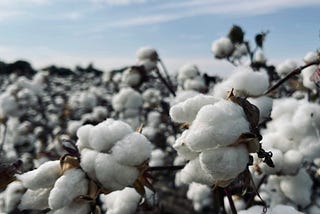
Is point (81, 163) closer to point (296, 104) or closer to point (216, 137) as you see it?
point (216, 137)

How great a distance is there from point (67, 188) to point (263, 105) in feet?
2.22

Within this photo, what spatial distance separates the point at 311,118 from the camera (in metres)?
2.43

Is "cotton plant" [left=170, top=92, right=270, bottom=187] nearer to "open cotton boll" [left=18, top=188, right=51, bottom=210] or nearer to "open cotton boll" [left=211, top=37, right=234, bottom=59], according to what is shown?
"open cotton boll" [left=18, top=188, right=51, bottom=210]

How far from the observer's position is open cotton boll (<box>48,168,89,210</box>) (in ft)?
4.41

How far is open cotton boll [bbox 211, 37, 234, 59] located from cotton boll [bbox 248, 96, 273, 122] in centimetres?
204

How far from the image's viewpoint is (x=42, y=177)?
1391mm

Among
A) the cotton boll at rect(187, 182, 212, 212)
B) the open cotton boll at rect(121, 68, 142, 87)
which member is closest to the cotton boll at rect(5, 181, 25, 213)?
the open cotton boll at rect(121, 68, 142, 87)

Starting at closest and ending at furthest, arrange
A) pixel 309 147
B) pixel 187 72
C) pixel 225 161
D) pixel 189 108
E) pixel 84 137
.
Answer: pixel 225 161
pixel 189 108
pixel 84 137
pixel 309 147
pixel 187 72

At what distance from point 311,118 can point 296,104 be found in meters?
0.22

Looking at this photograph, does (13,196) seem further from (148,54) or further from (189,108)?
(189,108)

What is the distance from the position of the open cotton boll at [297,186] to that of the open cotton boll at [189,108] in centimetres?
131

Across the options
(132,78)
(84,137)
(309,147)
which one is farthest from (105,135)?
(132,78)

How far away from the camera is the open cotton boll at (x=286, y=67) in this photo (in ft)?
14.1

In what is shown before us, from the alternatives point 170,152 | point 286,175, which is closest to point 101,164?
point 286,175
